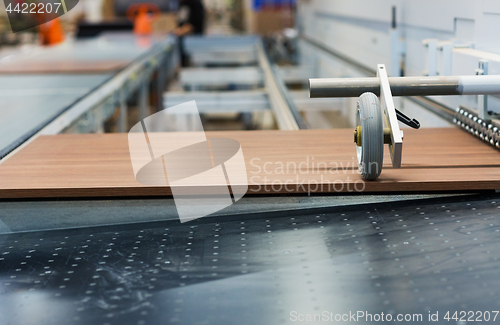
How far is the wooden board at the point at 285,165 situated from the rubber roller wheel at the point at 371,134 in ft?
0.15

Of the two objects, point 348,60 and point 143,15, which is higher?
point 143,15

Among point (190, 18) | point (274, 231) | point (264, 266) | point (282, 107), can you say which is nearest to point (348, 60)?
point (282, 107)

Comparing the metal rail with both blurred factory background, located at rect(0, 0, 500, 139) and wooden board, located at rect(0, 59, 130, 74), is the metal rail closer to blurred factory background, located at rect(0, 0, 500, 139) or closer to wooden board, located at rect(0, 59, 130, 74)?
blurred factory background, located at rect(0, 0, 500, 139)

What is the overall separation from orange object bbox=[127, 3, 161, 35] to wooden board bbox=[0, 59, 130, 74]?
2566 millimetres

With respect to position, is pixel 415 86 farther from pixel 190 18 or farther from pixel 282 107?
pixel 190 18

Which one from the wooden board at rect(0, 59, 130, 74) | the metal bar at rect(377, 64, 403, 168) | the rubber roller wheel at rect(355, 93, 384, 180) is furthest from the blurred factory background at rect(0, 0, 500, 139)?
the rubber roller wheel at rect(355, 93, 384, 180)

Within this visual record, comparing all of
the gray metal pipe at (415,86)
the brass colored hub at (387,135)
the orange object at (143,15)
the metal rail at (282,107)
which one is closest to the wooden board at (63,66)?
the metal rail at (282,107)

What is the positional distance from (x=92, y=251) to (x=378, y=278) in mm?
466

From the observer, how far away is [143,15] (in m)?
5.87

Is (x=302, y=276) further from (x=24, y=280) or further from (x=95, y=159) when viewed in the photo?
(x=95, y=159)

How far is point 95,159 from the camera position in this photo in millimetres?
1120

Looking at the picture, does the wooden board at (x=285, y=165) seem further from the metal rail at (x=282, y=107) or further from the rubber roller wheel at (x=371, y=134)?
the metal rail at (x=282, y=107)

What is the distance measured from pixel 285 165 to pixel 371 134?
23 centimetres

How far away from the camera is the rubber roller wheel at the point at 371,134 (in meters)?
0.87
